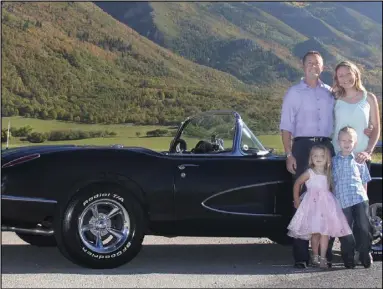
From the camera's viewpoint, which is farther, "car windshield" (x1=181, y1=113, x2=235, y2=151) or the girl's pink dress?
"car windshield" (x1=181, y1=113, x2=235, y2=151)

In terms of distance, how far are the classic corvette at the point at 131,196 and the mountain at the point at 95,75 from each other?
10.2m

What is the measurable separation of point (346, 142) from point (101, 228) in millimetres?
1936

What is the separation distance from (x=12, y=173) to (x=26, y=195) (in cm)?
20

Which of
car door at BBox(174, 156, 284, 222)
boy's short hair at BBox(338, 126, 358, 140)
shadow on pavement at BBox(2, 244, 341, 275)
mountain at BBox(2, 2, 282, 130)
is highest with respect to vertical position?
mountain at BBox(2, 2, 282, 130)

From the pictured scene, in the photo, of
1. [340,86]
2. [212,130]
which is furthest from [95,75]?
[340,86]

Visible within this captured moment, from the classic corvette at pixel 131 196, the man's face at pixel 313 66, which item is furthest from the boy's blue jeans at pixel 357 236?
the man's face at pixel 313 66

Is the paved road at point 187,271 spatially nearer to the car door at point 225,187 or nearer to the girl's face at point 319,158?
the car door at point 225,187

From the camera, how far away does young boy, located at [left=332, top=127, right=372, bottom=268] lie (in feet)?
14.4

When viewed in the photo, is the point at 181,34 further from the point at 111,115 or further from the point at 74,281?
the point at 74,281

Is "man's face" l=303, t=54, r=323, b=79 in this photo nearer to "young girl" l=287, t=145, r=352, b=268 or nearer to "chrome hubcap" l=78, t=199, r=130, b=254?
"young girl" l=287, t=145, r=352, b=268

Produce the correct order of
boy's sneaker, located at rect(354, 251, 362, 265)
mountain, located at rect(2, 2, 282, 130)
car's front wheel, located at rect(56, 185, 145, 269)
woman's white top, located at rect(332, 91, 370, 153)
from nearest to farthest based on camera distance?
car's front wheel, located at rect(56, 185, 145, 269), boy's sneaker, located at rect(354, 251, 362, 265), woman's white top, located at rect(332, 91, 370, 153), mountain, located at rect(2, 2, 282, 130)

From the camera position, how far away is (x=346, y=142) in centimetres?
440

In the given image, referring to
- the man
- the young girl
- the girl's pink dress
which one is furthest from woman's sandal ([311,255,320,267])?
the man

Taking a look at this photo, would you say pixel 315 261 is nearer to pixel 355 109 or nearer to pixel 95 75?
pixel 355 109
